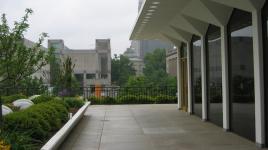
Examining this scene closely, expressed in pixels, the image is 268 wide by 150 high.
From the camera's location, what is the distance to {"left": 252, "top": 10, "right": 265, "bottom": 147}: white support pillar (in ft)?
31.1

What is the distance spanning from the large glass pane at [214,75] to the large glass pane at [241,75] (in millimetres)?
1242

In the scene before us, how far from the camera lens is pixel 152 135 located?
38.6 feet

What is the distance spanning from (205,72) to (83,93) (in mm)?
13322

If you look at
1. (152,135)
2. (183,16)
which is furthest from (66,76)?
(152,135)

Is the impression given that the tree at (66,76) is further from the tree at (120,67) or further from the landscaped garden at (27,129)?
the tree at (120,67)

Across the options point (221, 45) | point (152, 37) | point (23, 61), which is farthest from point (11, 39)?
point (221, 45)

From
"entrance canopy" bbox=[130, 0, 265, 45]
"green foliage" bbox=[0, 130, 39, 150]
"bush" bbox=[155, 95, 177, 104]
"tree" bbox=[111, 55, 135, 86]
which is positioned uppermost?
"tree" bbox=[111, 55, 135, 86]

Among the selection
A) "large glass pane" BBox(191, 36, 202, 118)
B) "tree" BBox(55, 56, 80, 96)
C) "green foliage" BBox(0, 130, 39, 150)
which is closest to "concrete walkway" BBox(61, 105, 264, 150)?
"large glass pane" BBox(191, 36, 202, 118)

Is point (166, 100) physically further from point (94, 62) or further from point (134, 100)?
point (94, 62)

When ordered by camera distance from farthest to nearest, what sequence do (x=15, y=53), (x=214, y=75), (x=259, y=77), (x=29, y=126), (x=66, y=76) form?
(x=66, y=76), (x=15, y=53), (x=214, y=75), (x=259, y=77), (x=29, y=126)

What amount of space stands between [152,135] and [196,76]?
17.0ft

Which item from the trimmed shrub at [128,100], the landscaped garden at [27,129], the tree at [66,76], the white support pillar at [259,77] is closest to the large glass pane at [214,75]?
the white support pillar at [259,77]

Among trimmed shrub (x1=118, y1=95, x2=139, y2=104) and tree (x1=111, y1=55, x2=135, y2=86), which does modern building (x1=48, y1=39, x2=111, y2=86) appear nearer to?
tree (x1=111, y1=55, x2=135, y2=86)

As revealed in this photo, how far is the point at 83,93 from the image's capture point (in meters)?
26.8
